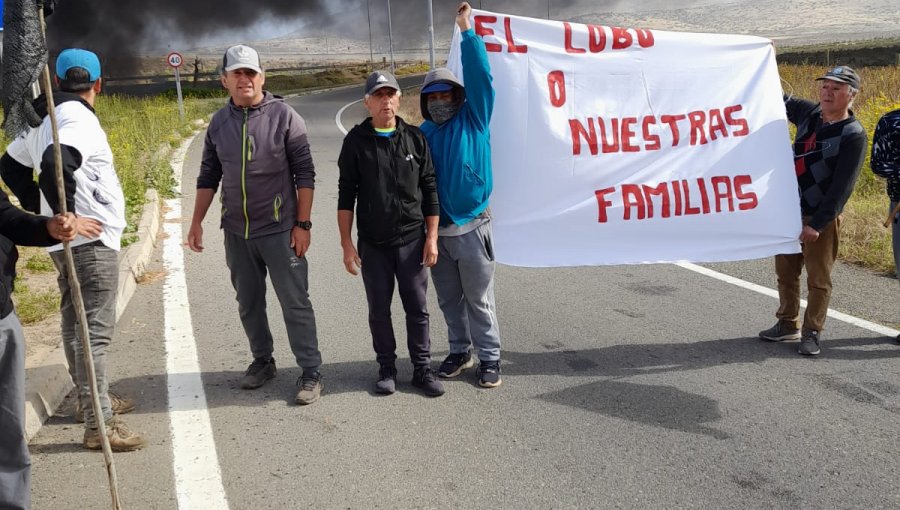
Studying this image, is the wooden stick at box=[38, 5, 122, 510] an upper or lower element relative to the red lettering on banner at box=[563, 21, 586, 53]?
lower

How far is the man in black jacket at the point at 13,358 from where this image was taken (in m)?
2.95

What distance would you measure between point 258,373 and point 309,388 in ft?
1.29

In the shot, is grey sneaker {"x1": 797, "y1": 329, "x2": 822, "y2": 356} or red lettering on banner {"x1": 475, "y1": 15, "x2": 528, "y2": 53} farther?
grey sneaker {"x1": 797, "y1": 329, "x2": 822, "y2": 356}

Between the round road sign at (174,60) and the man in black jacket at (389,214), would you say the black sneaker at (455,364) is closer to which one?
the man in black jacket at (389,214)

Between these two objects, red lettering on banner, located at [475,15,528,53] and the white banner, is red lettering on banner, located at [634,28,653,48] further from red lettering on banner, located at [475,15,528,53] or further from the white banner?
red lettering on banner, located at [475,15,528,53]

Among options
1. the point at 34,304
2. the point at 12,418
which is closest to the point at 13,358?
the point at 12,418

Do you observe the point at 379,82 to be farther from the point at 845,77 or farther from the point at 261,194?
the point at 845,77

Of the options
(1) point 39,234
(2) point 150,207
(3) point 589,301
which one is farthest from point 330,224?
(1) point 39,234

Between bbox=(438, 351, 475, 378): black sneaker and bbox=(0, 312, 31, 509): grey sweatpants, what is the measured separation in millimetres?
2274

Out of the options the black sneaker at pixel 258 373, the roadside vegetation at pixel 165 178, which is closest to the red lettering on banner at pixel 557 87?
the black sneaker at pixel 258 373

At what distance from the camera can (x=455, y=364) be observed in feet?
15.6

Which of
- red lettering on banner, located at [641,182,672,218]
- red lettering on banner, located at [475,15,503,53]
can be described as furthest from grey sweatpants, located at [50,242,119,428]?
red lettering on banner, located at [641,182,672,218]

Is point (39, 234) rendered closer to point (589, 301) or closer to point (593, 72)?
→ point (593, 72)

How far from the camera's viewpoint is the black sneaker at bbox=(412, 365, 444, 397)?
14.6ft
